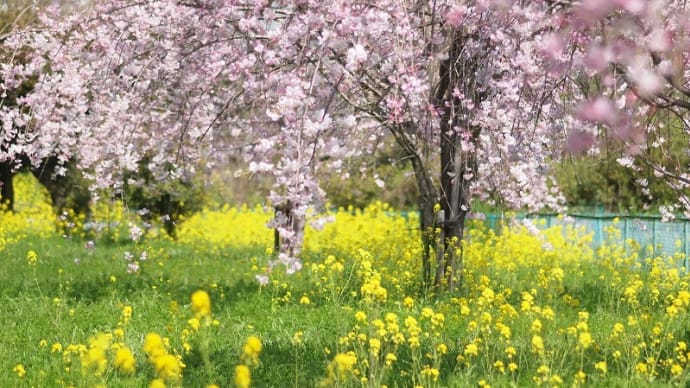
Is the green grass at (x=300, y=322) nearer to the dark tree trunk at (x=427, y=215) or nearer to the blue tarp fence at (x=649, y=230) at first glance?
the dark tree trunk at (x=427, y=215)

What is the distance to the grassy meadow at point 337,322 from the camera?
210 inches

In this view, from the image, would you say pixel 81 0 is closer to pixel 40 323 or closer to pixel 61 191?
pixel 40 323

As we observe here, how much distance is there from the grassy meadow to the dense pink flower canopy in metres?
1.00

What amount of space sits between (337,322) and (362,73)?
6.86 ft

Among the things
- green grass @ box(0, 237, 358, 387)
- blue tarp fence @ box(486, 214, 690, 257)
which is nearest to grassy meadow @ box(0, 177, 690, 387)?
green grass @ box(0, 237, 358, 387)

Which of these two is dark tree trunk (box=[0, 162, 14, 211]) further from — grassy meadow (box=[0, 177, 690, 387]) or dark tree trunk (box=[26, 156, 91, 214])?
grassy meadow (box=[0, 177, 690, 387])

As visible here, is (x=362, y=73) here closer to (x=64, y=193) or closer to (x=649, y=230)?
(x=649, y=230)

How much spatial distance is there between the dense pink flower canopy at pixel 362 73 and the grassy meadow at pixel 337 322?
1000 mm

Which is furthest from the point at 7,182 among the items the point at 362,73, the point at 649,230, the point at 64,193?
the point at 362,73

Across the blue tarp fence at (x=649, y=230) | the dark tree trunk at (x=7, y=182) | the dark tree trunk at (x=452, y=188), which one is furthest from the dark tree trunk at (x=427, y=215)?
the dark tree trunk at (x=7, y=182)

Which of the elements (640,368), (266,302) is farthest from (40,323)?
(640,368)

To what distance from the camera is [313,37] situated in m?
6.39

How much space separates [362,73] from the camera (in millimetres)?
6695

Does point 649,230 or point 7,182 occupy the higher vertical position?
point 7,182
